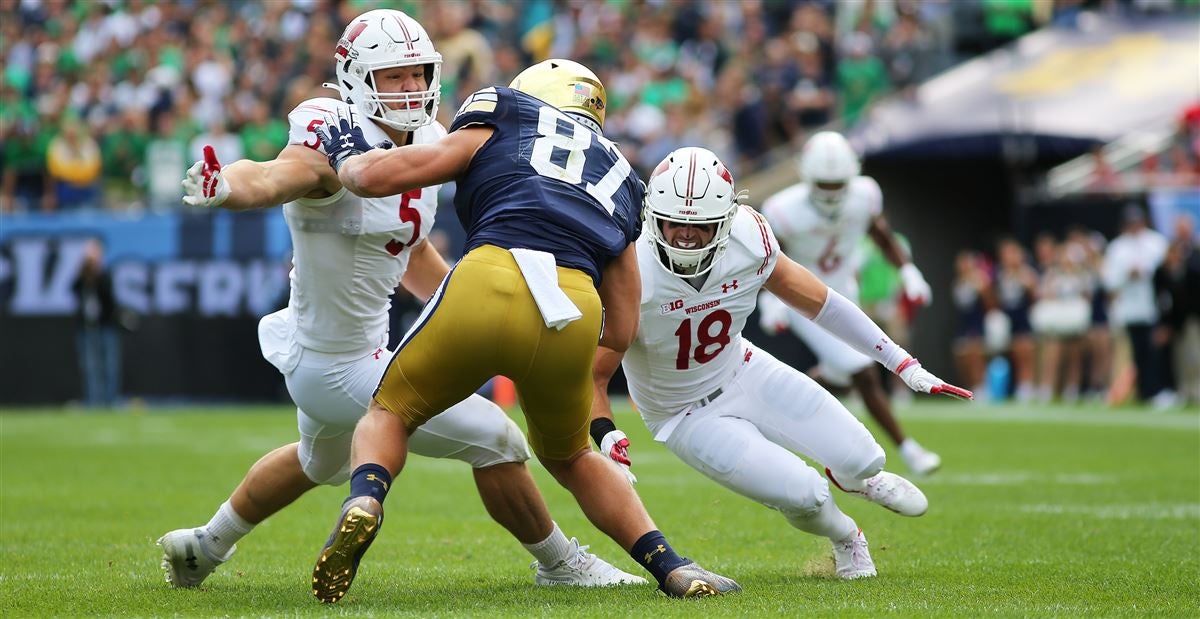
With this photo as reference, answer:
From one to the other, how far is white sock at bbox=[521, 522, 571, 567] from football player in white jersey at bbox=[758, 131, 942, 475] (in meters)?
3.68

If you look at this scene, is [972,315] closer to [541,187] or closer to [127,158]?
[127,158]

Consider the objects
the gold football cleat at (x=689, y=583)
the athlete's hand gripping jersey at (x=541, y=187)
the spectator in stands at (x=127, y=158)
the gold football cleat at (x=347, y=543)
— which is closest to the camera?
the gold football cleat at (x=347, y=543)

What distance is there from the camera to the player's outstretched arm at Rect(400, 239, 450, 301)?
532 cm

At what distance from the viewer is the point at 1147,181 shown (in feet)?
56.1

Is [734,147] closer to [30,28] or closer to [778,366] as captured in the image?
[30,28]

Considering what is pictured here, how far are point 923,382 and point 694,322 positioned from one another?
792 mm

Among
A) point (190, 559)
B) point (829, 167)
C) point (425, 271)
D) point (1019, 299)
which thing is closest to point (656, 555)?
point (425, 271)

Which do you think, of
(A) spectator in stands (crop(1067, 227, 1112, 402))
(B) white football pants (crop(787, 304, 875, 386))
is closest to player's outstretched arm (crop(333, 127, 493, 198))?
(B) white football pants (crop(787, 304, 875, 386))

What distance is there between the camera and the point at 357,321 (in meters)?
5.07

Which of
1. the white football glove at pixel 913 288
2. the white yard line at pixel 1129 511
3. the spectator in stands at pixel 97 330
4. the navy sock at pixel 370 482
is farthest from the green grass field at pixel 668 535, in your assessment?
the spectator in stands at pixel 97 330

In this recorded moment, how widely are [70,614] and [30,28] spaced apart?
55.5ft

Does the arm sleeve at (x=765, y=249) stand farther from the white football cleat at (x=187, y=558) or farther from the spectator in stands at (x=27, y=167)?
the spectator in stands at (x=27, y=167)

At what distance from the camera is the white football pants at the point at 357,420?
499cm

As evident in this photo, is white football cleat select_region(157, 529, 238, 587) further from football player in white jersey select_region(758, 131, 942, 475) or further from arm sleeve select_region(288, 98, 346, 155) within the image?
football player in white jersey select_region(758, 131, 942, 475)
